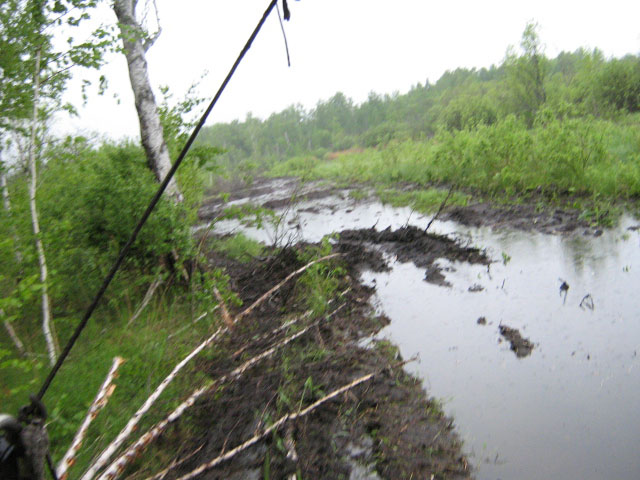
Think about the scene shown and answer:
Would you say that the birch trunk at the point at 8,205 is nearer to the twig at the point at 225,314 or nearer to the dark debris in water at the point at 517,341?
the twig at the point at 225,314

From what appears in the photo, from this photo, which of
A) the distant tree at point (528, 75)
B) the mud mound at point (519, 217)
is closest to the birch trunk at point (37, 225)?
the mud mound at point (519, 217)

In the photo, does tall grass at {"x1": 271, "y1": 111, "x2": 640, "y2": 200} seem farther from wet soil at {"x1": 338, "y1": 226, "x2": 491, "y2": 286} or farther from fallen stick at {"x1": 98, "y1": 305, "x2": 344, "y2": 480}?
fallen stick at {"x1": 98, "y1": 305, "x2": 344, "y2": 480}

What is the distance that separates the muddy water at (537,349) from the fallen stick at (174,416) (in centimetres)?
124

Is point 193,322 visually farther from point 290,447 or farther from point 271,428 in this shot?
point 290,447

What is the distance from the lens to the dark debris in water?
3.96 m

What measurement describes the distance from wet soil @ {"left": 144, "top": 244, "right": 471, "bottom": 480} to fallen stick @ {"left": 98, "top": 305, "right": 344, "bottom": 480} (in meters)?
0.09

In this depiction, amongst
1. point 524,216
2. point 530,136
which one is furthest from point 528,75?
point 524,216

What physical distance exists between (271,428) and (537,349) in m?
2.49

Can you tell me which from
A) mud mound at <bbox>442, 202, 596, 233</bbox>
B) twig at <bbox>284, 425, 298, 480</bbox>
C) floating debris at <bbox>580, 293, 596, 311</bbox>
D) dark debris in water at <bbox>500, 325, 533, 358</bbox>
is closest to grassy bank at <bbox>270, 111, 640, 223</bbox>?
mud mound at <bbox>442, 202, 596, 233</bbox>

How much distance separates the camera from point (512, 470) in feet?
9.04

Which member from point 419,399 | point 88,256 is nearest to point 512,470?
point 419,399

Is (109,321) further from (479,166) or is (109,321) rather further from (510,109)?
(510,109)

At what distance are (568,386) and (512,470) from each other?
1034 millimetres

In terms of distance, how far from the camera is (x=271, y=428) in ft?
9.84
